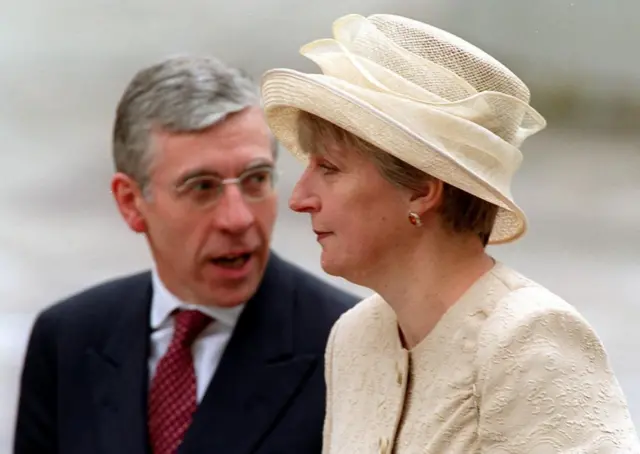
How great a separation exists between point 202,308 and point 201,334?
52 mm

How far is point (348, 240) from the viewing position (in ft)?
4.33

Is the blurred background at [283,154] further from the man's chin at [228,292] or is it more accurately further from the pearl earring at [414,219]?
the pearl earring at [414,219]

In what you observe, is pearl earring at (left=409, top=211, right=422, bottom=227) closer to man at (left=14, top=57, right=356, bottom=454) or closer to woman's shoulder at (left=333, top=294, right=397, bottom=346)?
woman's shoulder at (left=333, top=294, right=397, bottom=346)

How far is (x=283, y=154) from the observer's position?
4.05 meters

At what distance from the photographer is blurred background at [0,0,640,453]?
11.1ft

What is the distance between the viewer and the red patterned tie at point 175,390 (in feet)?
6.03

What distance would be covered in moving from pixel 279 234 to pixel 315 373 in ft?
6.49

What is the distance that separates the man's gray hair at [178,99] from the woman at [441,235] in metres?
0.43

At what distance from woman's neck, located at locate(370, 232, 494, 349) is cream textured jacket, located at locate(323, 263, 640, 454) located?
0.7 inches

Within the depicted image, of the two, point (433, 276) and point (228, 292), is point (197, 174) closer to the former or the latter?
point (228, 292)

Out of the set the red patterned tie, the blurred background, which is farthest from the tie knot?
the blurred background

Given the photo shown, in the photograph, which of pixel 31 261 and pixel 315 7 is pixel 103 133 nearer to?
pixel 31 261

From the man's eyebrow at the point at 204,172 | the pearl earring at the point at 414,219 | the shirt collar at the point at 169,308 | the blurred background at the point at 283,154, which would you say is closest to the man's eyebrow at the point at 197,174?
the man's eyebrow at the point at 204,172

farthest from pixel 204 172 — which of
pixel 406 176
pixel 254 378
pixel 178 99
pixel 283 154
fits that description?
pixel 283 154
